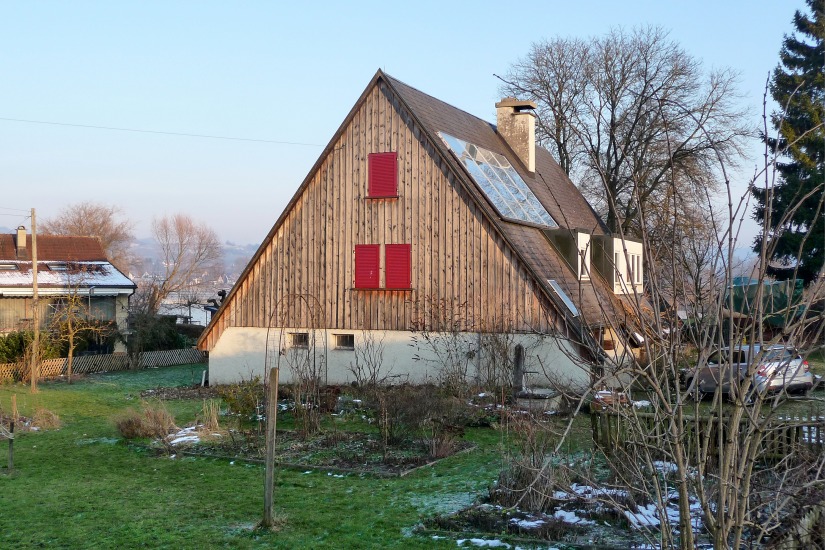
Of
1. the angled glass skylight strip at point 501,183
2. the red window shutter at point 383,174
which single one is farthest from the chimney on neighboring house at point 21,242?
the angled glass skylight strip at point 501,183

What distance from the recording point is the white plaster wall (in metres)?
21.6

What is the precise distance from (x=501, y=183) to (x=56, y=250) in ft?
85.0

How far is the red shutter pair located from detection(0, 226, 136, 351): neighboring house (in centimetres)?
1449

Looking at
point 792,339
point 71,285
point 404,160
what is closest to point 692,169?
point 404,160

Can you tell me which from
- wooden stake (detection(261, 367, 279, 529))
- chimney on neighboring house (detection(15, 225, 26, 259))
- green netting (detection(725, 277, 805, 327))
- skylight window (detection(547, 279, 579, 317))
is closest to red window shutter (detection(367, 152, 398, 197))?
skylight window (detection(547, 279, 579, 317))

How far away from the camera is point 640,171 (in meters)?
37.6

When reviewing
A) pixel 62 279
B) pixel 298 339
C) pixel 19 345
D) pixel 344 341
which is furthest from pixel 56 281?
pixel 344 341

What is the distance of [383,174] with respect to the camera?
78.1ft

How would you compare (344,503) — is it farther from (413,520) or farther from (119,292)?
(119,292)

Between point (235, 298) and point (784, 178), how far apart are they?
22.9 metres

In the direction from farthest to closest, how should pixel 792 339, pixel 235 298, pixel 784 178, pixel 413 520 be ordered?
1. pixel 784 178
2. pixel 235 298
3. pixel 413 520
4. pixel 792 339

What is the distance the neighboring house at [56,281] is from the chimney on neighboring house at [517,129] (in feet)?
58.9

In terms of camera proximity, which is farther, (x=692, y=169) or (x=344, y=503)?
(x=692, y=169)

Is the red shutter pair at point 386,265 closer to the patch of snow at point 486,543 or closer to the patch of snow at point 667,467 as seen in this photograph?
the patch of snow at point 667,467
